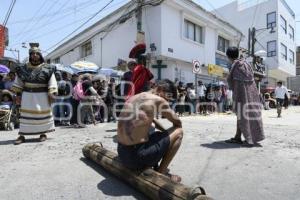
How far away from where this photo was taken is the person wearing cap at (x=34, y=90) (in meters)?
7.40

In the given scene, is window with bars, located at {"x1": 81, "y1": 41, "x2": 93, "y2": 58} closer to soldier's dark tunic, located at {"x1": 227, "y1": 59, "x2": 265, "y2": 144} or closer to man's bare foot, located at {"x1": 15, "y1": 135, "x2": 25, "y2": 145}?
man's bare foot, located at {"x1": 15, "y1": 135, "x2": 25, "y2": 145}

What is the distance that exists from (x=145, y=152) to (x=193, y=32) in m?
18.8

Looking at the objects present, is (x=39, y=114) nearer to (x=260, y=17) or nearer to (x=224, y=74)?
(x=224, y=74)

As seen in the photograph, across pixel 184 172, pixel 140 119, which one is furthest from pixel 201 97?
pixel 140 119

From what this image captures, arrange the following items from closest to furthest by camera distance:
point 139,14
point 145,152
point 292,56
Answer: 1. point 145,152
2. point 139,14
3. point 292,56

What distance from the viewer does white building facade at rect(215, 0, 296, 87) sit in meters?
36.6

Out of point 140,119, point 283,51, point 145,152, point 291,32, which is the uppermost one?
point 291,32

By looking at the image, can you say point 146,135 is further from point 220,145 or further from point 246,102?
point 246,102

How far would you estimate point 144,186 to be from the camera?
3.73 meters

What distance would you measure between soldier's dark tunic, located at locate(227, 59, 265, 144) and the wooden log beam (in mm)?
3020

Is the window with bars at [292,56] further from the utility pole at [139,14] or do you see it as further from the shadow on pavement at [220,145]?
the shadow on pavement at [220,145]

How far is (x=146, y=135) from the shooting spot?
407cm

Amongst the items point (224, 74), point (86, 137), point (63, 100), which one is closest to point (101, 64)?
point (224, 74)

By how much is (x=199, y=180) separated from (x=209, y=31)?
19.9 meters
